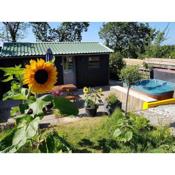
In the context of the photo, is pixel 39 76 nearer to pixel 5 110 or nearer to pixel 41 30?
pixel 5 110

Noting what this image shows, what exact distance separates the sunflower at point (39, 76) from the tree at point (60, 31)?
2075 centimetres

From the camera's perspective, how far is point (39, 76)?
218cm

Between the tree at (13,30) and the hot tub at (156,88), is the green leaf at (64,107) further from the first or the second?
the tree at (13,30)

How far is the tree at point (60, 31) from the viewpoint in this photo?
74.1 feet

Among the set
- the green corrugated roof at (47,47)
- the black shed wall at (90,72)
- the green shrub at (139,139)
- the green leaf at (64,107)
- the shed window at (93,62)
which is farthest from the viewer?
the shed window at (93,62)

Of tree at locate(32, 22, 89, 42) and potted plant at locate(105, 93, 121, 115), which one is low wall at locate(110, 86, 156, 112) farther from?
tree at locate(32, 22, 89, 42)

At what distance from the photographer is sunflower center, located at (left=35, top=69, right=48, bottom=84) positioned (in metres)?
2.17

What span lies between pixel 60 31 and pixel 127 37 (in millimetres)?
6367

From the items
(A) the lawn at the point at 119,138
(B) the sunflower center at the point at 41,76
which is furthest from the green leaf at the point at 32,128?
(A) the lawn at the point at 119,138

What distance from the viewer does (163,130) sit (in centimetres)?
496

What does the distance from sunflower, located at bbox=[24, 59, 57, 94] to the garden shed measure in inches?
428

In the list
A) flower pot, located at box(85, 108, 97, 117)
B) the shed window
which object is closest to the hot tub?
flower pot, located at box(85, 108, 97, 117)
